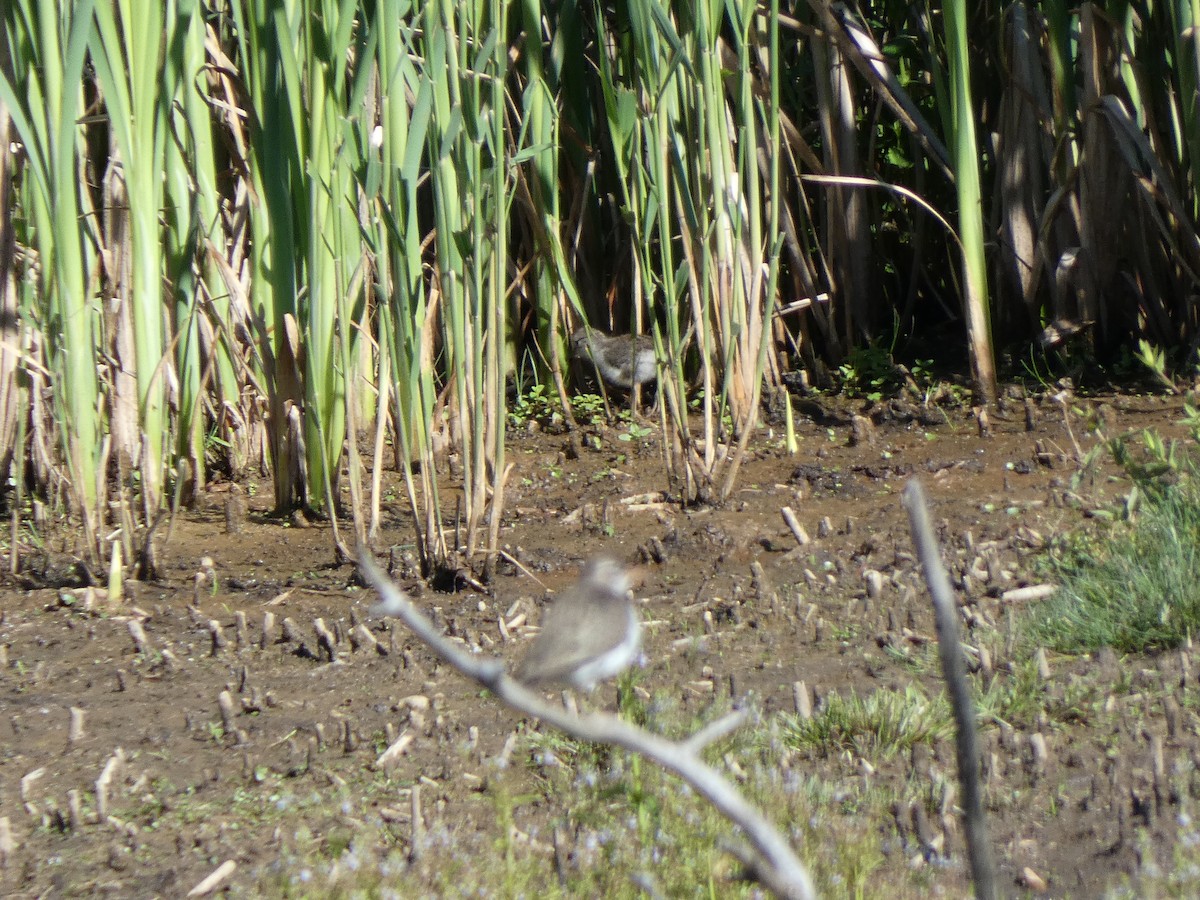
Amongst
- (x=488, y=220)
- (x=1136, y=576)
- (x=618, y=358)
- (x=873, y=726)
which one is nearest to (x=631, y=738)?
(x=873, y=726)

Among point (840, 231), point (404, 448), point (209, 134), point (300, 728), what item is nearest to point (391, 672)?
point (300, 728)

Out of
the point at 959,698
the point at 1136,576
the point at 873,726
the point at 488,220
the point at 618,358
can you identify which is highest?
the point at 488,220

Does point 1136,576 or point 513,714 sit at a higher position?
point 1136,576

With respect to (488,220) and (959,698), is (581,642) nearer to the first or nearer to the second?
(959,698)

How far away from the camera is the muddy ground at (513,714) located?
2.16m

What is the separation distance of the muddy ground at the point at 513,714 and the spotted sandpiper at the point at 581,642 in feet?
0.78

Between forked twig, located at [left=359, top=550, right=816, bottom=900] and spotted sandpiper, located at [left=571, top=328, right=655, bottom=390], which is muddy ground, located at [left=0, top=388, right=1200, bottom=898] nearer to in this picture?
spotted sandpiper, located at [left=571, top=328, right=655, bottom=390]

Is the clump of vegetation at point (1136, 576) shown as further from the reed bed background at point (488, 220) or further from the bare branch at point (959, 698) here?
the bare branch at point (959, 698)

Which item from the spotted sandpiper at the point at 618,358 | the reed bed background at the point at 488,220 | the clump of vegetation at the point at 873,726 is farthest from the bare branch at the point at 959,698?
the spotted sandpiper at the point at 618,358

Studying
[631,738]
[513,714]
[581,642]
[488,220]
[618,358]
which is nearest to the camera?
[631,738]

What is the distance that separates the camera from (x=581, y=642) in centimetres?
210

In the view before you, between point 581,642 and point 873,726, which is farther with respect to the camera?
point 873,726

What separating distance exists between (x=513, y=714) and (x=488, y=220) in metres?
1.32

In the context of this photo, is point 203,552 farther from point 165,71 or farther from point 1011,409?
point 1011,409
